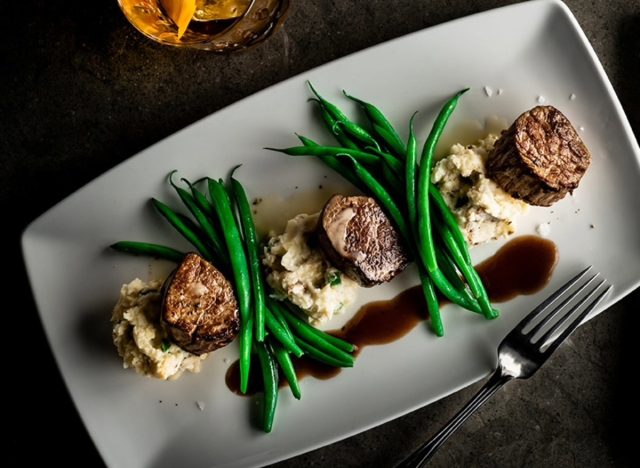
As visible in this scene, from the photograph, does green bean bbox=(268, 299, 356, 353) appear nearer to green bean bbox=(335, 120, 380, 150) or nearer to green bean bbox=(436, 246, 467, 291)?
green bean bbox=(436, 246, 467, 291)

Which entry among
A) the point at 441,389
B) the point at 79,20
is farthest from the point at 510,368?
the point at 79,20

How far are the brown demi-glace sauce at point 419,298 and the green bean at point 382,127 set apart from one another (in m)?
0.82

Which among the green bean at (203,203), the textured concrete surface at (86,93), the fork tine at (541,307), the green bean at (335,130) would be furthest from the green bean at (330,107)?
the fork tine at (541,307)

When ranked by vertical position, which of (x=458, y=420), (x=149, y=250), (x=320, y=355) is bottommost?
(x=458, y=420)

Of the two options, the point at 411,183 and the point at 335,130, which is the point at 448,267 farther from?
the point at 335,130

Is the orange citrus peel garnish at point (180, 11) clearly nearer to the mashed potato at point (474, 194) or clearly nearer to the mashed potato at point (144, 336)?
the mashed potato at point (144, 336)

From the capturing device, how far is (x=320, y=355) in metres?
3.32

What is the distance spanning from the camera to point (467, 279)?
3.27 meters

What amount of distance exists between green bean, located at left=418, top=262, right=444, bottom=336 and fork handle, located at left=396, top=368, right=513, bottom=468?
15.5 inches

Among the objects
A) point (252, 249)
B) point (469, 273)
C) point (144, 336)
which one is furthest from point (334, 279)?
point (144, 336)

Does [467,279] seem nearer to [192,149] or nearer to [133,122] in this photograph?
[192,149]

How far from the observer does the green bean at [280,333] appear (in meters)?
3.23

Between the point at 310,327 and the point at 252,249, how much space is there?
1.77 feet

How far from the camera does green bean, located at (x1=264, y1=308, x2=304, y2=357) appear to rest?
3230 mm
